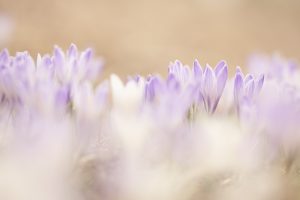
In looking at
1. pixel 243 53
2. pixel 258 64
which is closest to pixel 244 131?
pixel 258 64

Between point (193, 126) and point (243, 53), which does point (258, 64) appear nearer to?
point (193, 126)

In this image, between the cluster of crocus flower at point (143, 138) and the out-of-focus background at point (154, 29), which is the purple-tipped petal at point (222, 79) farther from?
the out-of-focus background at point (154, 29)

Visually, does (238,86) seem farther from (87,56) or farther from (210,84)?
(87,56)

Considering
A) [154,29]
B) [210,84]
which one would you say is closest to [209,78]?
[210,84]

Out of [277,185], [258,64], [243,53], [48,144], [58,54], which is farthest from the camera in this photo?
[243,53]

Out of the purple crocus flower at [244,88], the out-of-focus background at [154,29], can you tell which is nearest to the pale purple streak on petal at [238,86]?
the purple crocus flower at [244,88]

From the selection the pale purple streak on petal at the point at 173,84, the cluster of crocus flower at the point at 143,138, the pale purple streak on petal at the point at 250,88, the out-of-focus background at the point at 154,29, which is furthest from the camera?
the out-of-focus background at the point at 154,29
